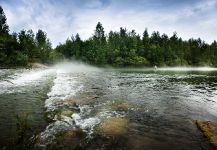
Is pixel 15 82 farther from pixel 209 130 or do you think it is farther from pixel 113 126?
pixel 209 130

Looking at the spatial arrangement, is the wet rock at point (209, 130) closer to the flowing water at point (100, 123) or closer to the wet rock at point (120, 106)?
the flowing water at point (100, 123)

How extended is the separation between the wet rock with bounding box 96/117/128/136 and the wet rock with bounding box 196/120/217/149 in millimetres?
4276

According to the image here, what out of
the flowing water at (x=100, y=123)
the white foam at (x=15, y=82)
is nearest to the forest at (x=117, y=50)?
the white foam at (x=15, y=82)

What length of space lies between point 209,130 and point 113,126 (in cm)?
536

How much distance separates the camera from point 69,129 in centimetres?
1071

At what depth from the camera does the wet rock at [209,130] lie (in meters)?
10.0

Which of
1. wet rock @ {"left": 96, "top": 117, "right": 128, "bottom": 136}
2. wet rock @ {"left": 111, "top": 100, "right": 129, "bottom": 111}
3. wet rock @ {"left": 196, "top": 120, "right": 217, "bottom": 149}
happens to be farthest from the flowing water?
wet rock @ {"left": 196, "top": 120, "right": 217, "bottom": 149}

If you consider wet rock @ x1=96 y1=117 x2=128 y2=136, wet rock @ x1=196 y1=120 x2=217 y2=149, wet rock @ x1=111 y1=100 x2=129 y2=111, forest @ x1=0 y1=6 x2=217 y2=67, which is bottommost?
wet rock @ x1=196 y1=120 x2=217 y2=149

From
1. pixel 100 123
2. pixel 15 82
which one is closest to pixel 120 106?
pixel 100 123

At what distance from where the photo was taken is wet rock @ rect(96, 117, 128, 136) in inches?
421

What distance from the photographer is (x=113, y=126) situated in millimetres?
11414

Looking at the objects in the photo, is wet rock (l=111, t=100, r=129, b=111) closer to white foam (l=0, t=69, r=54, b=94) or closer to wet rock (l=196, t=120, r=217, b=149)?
wet rock (l=196, t=120, r=217, b=149)

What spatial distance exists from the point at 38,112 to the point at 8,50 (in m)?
62.6

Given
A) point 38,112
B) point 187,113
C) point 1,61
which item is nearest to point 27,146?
point 38,112
